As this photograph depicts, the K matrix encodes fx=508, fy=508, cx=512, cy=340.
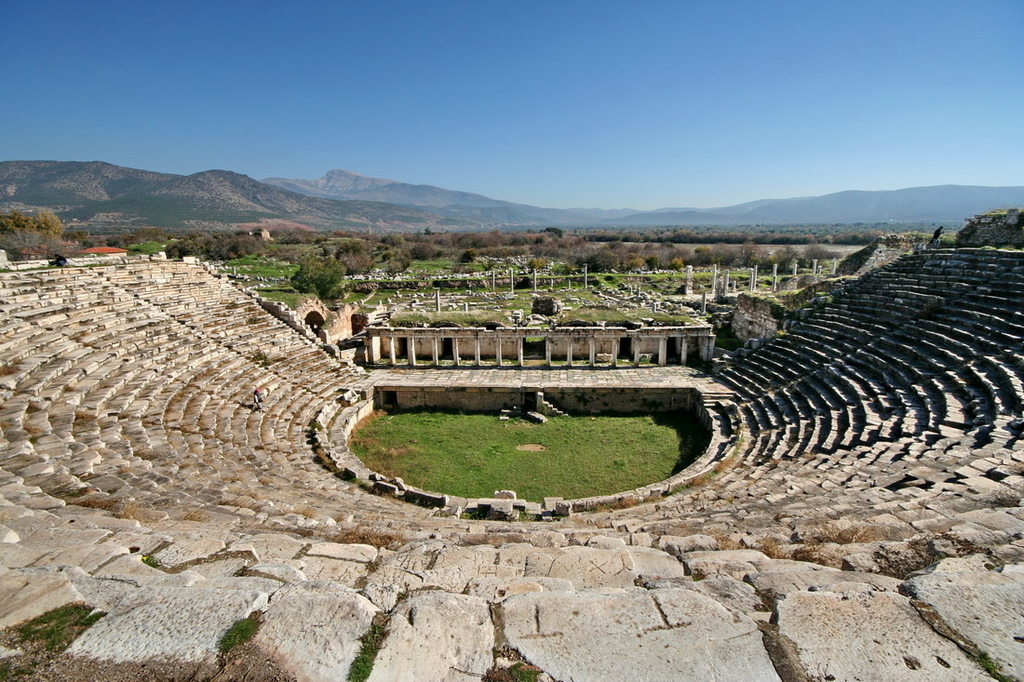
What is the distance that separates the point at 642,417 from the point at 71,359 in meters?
17.8

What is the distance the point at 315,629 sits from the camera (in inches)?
139

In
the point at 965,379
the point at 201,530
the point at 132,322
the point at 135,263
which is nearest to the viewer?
the point at 201,530

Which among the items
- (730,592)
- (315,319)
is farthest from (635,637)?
(315,319)

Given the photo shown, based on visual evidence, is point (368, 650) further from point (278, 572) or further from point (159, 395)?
point (159, 395)

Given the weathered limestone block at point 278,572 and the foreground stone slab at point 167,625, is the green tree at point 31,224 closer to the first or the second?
the weathered limestone block at point 278,572

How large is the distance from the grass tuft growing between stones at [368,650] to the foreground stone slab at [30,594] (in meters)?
2.20

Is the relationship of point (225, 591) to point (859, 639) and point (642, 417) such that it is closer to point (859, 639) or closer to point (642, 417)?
point (859, 639)

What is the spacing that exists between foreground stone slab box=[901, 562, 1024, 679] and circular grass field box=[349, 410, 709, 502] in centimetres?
928

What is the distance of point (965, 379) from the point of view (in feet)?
40.7

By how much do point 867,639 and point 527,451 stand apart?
508 inches

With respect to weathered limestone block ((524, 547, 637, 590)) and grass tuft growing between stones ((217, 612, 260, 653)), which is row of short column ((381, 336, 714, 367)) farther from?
grass tuft growing between stones ((217, 612, 260, 653))

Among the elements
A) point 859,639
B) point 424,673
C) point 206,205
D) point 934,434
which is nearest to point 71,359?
point 424,673

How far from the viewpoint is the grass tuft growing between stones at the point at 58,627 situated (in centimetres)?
328

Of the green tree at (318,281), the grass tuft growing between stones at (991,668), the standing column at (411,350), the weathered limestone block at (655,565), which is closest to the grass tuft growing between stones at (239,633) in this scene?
the weathered limestone block at (655,565)
